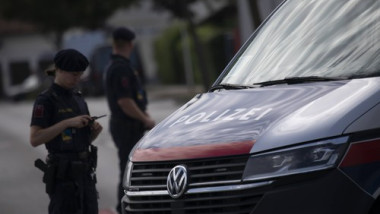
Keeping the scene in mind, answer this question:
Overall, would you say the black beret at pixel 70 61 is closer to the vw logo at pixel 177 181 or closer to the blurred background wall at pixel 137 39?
the vw logo at pixel 177 181

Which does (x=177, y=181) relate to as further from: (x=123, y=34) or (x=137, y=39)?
(x=137, y=39)

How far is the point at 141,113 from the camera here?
1023 cm

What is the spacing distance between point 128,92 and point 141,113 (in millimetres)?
231

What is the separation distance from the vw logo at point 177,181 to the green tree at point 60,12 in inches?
2034

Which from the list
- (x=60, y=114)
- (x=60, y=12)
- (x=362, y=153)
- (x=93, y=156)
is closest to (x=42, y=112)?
(x=60, y=114)

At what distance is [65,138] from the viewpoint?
7.80 meters

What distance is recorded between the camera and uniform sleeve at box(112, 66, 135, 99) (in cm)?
1027

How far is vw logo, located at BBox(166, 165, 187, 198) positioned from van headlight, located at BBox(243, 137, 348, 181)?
1.14 ft

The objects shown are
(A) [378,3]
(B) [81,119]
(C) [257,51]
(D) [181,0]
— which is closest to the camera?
(A) [378,3]

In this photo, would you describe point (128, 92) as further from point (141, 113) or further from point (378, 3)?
point (378, 3)

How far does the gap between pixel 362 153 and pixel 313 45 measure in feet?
4.04

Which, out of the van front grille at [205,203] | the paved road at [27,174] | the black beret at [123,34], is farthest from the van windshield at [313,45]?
the paved road at [27,174]

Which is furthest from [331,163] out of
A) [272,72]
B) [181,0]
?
[181,0]

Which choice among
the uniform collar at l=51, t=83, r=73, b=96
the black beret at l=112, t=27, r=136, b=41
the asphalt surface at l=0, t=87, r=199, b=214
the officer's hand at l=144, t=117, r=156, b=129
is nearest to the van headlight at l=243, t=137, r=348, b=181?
the uniform collar at l=51, t=83, r=73, b=96
